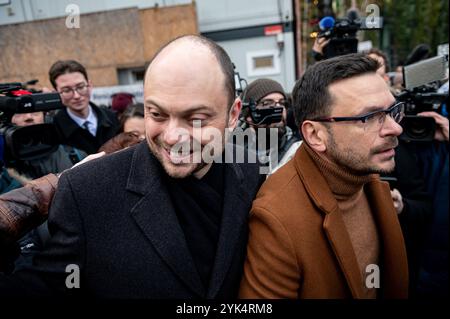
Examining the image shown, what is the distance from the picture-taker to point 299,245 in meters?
1.26

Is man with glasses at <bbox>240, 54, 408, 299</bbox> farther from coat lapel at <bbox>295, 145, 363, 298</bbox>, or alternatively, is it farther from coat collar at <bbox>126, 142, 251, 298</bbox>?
coat collar at <bbox>126, 142, 251, 298</bbox>

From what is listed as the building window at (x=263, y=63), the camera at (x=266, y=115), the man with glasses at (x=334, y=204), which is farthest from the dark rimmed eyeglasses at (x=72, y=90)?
the building window at (x=263, y=63)

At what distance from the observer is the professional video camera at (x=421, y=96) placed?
1.91 metres

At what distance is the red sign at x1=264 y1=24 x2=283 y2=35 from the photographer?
641 centimetres

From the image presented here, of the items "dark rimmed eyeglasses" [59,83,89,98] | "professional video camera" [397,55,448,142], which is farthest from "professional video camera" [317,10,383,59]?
"dark rimmed eyeglasses" [59,83,89,98]

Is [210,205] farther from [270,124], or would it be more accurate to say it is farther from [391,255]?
[270,124]

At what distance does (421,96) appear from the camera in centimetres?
214

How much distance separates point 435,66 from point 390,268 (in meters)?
1.15

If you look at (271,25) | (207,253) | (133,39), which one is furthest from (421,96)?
(133,39)

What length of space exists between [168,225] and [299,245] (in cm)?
47

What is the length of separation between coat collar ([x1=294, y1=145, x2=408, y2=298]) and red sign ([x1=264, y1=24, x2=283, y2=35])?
211 inches

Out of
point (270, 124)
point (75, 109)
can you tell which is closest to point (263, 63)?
point (75, 109)

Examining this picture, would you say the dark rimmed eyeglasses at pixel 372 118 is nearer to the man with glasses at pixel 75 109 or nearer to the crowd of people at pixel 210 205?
the crowd of people at pixel 210 205

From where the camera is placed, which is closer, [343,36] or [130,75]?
[343,36]
